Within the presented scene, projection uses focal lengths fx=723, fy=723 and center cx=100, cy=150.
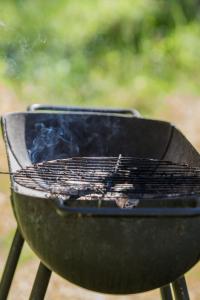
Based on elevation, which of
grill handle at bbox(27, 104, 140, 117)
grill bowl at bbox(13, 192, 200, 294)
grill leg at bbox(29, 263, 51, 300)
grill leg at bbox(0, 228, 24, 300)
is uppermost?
grill handle at bbox(27, 104, 140, 117)

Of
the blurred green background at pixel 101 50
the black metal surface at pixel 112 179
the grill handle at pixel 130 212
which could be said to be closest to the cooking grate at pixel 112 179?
the black metal surface at pixel 112 179

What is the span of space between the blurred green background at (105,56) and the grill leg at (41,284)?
268 cm

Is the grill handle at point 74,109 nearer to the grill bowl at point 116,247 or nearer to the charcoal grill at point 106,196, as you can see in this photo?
the charcoal grill at point 106,196

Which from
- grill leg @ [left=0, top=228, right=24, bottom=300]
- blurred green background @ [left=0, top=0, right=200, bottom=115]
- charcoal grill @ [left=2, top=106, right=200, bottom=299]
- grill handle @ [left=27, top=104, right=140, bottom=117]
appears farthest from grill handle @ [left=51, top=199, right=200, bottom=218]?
blurred green background @ [left=0, top=0, right=200, bottom=115]

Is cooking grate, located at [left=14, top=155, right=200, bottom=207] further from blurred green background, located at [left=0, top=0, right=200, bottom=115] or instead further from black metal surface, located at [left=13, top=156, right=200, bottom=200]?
blurred green background, located at [left=0, top=0, right=200, bottom=115]

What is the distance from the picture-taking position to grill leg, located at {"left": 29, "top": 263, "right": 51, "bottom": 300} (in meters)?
2.09

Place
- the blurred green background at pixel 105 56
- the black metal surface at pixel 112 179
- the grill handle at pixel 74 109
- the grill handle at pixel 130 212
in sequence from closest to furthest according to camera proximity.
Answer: the grill handle at pixel 130 212
the black metal surface at pixel 112 179
the grill handle at pixel 74 109
the blurred green background at pixel 105 56

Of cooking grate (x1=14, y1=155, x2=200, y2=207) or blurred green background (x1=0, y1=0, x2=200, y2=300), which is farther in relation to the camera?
blurred green background (x1=0, y1=0, x2=200, y2=300)

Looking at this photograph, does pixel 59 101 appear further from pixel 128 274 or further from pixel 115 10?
pixel 128 274

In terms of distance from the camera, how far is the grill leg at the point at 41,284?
2090 millimetres

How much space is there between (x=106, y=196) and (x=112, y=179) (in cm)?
15

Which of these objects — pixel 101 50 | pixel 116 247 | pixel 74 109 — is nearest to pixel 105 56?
pixel 101 50

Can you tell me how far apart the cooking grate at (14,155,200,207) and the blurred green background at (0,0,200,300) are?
7.68 ft

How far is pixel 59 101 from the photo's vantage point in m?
5.23
